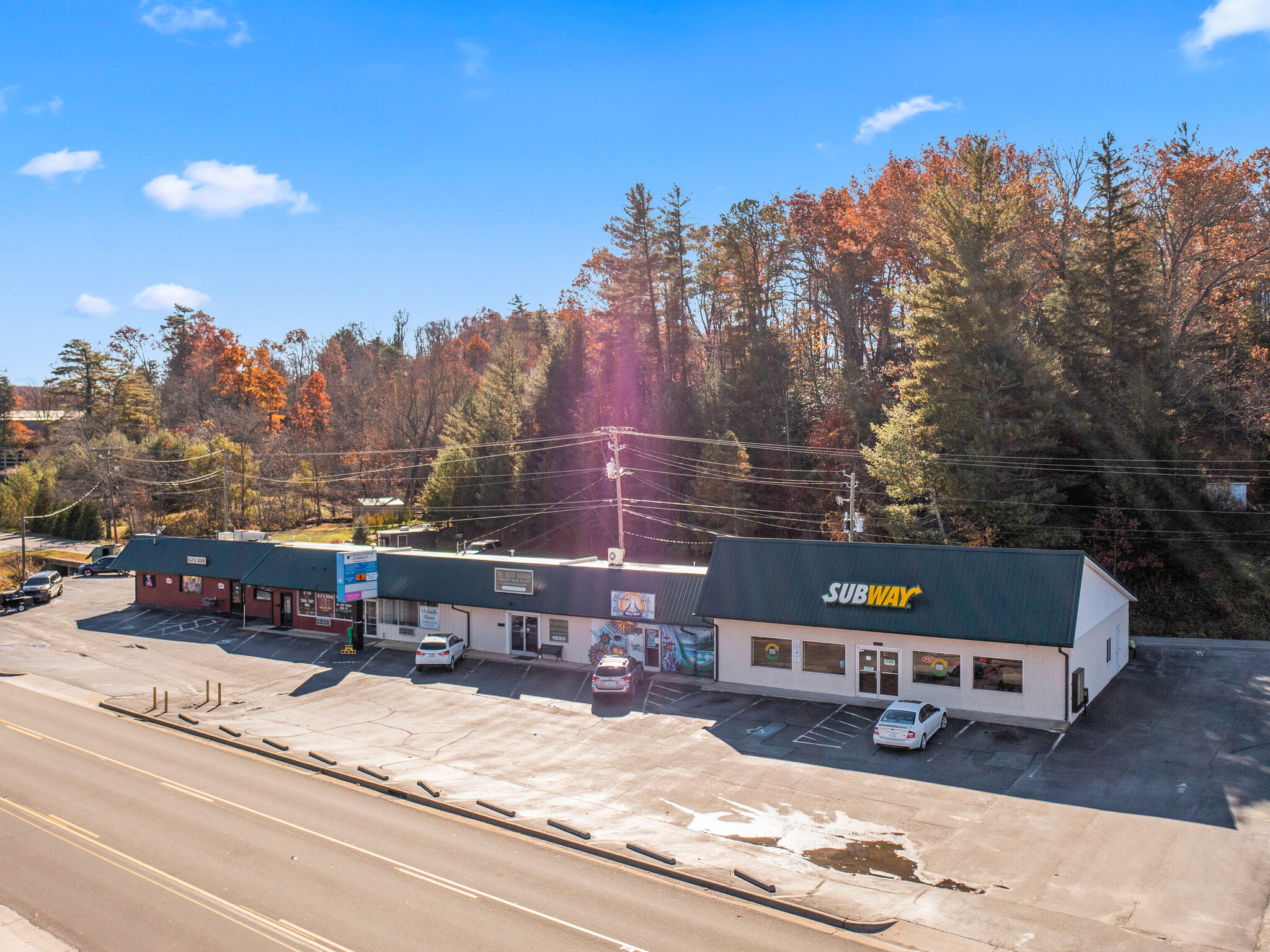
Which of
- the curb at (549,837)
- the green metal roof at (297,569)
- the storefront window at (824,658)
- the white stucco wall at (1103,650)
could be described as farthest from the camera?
the green metal roof at (297,569)

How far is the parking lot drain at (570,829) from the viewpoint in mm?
18297

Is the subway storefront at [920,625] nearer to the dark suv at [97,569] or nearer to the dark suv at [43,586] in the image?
the dark suv at [43,586]

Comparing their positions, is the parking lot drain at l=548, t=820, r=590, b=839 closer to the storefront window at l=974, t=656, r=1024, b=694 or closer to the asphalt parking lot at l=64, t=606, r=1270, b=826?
the asphalt parking lot at l=64, t=606, r=1270, b=826

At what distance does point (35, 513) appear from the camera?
3408 inches

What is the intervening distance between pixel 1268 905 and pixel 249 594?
46.6 meters

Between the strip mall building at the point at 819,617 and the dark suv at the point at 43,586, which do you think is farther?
the dark suv at the point at 43,586

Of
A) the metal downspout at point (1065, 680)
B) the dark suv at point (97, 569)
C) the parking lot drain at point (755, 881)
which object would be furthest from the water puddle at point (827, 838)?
the dark suv at point (97, 569)

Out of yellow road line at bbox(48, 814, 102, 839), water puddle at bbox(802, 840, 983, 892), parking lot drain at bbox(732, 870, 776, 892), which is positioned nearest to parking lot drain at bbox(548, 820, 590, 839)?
parking lot drain at bbox(732, 870, 776, 892)

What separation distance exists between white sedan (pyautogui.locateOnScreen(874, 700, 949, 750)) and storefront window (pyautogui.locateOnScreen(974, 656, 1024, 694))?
2.74 metres

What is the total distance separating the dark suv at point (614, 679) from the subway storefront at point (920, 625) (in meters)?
3.64

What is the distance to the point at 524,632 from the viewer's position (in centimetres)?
3684

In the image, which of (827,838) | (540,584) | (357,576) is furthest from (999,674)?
(357,576)

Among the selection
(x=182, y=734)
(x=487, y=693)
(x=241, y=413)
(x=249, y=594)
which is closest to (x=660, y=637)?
(x=487, y=693)

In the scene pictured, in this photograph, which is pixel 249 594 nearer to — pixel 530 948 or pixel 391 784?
pixel 391 784
